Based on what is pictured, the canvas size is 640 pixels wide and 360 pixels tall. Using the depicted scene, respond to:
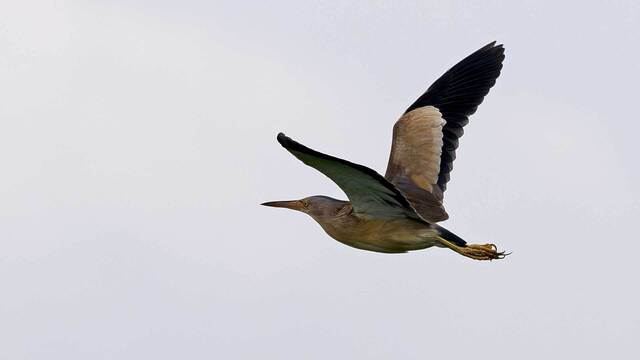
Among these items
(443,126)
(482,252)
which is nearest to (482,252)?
(482,252)

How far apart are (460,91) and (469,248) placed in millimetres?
3222

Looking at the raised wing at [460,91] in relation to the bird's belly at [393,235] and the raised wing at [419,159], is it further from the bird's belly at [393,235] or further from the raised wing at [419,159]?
the bird's belly at [393,235]

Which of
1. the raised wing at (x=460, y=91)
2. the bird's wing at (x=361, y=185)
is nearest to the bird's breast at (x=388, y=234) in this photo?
the bird's wing at (x=361, y=185)

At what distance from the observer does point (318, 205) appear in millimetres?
13406

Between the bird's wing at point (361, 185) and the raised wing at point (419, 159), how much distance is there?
1007 millimetres

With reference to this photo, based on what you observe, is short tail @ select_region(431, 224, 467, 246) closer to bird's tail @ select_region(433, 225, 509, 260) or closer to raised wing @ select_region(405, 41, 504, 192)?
bird's tail @ select_region(433, 225, 509, 260)

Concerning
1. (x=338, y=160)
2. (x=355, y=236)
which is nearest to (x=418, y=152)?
(x=355, y=236)

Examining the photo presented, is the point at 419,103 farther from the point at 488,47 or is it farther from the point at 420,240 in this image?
the point at 420,240

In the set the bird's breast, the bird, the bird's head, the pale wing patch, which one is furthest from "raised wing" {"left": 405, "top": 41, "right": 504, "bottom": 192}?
the bird's breast

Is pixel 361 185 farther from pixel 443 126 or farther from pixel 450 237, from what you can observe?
pixel 443 126

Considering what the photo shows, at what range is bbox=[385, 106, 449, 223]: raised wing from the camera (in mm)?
13664

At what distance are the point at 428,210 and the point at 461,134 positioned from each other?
186 cm

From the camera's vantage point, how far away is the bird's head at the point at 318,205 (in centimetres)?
1319

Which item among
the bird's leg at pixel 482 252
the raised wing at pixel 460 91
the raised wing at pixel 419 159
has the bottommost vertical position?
the bird's leg at pixel 482 252
